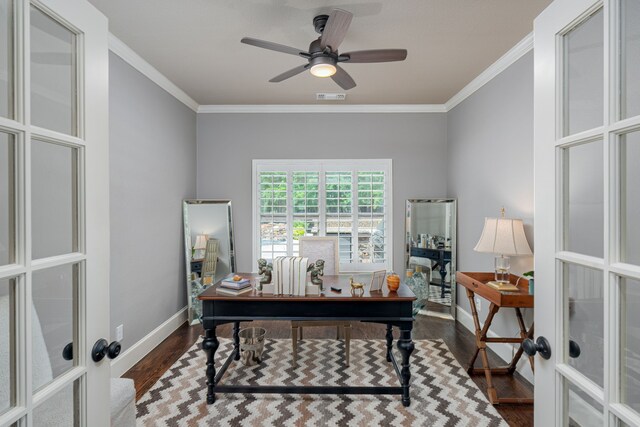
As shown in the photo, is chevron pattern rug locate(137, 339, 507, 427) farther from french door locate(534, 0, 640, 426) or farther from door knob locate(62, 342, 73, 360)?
door knob locate(62, 342, 73, 360)

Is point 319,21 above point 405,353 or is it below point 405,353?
above

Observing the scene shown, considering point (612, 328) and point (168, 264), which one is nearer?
point (612, 328)

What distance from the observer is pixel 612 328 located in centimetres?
84

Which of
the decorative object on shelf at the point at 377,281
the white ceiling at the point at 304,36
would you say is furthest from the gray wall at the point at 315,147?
the decorative object on shelf at the point at 377,281

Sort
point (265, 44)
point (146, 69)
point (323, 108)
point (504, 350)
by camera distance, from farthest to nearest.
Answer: point (323, 108) < point (146, 69) < point (504, 350) < point (265, 44)

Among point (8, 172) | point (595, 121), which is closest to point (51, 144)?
point (8, 172)

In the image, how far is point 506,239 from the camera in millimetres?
2602

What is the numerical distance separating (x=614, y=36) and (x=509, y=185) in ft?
7.91

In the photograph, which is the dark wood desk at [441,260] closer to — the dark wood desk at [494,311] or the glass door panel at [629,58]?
the dark wood desk at [494,311]

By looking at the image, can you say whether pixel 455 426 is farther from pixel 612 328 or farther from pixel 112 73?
pixel 112 73

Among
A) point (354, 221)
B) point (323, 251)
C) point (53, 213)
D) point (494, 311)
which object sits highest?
point (53, 213)

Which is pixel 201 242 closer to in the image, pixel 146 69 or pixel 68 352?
pixel 146 69

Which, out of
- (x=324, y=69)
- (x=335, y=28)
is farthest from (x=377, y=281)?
(x=335, y=28)

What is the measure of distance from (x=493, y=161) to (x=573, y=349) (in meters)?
2.66
